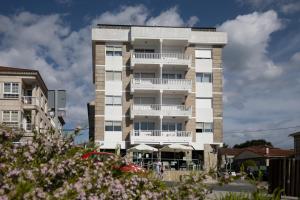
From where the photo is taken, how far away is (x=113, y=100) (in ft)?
167

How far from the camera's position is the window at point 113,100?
166 ft

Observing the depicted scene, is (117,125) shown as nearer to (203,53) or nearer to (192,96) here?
(192,96)

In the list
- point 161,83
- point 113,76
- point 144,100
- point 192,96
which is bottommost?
point 144,100

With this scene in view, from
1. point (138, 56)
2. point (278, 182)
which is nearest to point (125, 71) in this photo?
point (138, 56)

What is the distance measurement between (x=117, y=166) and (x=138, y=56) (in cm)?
4554

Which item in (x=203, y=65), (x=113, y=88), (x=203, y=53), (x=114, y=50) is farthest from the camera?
(x=203, y=53)

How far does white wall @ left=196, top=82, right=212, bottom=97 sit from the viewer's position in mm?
51938

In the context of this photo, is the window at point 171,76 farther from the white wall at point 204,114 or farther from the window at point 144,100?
the white wall at point 204,114

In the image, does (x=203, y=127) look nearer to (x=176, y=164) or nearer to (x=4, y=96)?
(x=176, y=164)

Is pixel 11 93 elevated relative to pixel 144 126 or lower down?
elevated

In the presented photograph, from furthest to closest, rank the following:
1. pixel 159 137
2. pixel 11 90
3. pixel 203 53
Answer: pixel 203 53 → pixel 11 90 → pixel 159 137

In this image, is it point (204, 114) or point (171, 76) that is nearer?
point (204, 114)

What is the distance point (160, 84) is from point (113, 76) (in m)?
4.95

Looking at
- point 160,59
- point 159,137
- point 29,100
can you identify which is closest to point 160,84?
point 160,59
